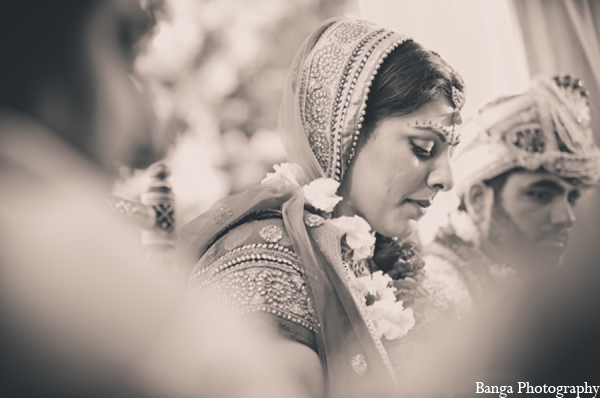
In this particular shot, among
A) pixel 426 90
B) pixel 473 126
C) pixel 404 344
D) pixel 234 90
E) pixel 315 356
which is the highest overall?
pixel 473 126

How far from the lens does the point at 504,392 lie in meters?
1.58

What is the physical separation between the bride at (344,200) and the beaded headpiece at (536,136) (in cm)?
141

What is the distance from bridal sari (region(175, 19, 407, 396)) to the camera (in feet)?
4.00

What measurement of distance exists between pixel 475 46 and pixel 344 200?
1.87 meters

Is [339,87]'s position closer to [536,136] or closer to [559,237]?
[536,136]

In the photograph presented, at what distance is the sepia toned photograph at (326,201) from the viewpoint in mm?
413

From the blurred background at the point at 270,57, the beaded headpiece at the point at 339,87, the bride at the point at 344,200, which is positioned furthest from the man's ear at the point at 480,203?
the beaded headpiece at the point at 339,87

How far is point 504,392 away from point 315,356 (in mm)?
741

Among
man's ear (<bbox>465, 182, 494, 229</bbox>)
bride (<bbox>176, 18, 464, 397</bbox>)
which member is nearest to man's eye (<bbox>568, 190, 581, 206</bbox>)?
man's ear (<bbox>465, 182, 494, 229</bbox>)

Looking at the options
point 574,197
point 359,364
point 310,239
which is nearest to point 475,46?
point 574,197

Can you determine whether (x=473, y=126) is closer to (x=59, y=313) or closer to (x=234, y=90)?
(x=234, y=90)

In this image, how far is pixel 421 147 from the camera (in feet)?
5.07

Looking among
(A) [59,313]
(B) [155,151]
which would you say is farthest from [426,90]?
(A) [59,313]

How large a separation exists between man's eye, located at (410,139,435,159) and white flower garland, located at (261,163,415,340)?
0.25 meters
